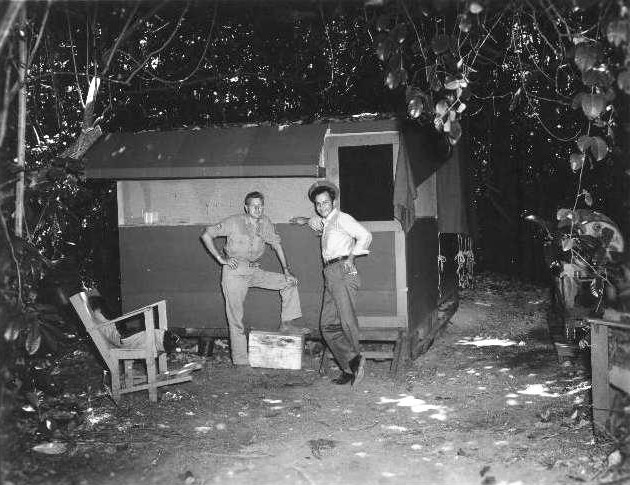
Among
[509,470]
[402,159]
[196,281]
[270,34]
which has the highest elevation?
[270,34]

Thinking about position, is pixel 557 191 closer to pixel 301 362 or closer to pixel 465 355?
pixel 465 355

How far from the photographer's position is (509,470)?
4301mm

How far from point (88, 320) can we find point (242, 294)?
6.42 feet

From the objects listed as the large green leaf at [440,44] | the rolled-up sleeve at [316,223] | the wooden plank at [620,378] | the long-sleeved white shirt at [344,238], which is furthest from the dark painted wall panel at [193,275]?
the wooden plank at [620,378]

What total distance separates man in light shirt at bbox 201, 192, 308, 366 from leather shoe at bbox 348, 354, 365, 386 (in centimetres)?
93

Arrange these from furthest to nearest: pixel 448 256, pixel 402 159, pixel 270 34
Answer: pixel 270 34
pixel 448 256
pixel 402 159

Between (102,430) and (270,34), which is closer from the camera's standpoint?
(102,430)

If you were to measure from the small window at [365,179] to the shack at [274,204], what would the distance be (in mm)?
12

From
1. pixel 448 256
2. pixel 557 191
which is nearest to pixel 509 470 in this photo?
pixel 448 256

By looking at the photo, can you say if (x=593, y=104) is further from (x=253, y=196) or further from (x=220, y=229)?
(x=220, y=229)

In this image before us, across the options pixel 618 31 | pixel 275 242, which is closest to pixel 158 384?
pixel 275 242

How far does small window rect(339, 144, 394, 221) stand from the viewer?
7.68m

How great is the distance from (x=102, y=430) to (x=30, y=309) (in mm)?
1319

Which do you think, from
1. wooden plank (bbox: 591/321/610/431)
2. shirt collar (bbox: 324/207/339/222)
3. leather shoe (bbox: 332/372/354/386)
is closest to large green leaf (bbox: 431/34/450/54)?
wooden plank (bbox: 591/321/610/431)
